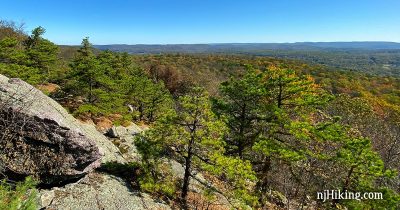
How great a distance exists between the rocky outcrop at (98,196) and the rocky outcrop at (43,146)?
0.43m

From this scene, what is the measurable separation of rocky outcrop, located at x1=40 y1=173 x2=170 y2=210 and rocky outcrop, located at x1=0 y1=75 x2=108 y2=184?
17.1 inches

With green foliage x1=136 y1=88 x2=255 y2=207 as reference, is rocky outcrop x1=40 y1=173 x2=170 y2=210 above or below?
below

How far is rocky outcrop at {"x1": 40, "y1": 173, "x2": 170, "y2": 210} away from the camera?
994cm

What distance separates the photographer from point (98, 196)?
10.7 meters

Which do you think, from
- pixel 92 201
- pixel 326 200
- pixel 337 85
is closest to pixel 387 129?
pixel 326 200

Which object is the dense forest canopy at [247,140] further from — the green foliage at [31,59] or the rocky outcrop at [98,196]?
the rocky outcrop at [98,196]

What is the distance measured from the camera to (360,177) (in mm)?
12672

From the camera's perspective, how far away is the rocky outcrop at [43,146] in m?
9.59

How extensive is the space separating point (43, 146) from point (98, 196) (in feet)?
7.66

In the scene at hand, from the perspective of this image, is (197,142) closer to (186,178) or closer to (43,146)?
(186,178)

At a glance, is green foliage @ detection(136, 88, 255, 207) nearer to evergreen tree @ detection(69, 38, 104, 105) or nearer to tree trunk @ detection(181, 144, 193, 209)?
tree trunk @ detection(181, 144, 193, 209)

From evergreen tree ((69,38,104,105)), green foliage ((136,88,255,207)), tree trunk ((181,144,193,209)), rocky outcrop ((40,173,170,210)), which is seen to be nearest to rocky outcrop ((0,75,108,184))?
rocky outcrop ((40,173,170,210))

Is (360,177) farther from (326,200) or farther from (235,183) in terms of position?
(235,183)

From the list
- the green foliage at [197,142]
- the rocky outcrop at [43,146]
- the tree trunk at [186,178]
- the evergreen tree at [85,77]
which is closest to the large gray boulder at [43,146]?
the rocky outcrop at [43,146]
